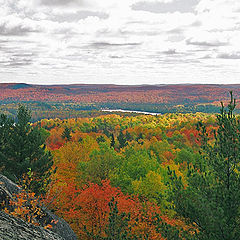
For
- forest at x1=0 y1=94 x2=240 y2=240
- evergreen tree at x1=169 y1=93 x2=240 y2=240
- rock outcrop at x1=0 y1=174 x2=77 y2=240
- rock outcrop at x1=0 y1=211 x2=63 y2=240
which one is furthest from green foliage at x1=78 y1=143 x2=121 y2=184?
rock outcrop at x1=0 y1=211 x2=63 y2=240

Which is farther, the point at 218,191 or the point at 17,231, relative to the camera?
the point at 218,191

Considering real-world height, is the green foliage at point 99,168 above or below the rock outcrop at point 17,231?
below

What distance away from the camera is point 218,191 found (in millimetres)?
12414

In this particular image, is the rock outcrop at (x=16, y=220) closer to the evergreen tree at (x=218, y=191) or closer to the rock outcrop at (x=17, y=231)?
the rock outcrop at (x=17, y=231)

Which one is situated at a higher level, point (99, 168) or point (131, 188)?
point (99, 168)

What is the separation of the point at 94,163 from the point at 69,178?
18.6 feet

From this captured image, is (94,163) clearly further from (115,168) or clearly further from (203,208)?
(203,208)

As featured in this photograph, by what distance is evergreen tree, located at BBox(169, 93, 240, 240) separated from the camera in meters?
11.7

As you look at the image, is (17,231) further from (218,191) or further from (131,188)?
(131,188)

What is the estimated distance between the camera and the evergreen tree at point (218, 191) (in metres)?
11.7

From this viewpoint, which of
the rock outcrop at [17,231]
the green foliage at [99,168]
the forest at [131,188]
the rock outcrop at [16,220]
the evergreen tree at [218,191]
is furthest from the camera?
the green foliage at [99,168]

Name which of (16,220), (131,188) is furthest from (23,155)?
(16,220)

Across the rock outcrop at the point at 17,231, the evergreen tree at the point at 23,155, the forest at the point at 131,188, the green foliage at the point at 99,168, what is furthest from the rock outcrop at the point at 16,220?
the green foliage at the point at 99,168

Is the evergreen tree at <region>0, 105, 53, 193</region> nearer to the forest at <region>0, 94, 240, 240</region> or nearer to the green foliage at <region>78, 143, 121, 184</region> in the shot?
the forest at <region>0, 94, 240, 240</region>
